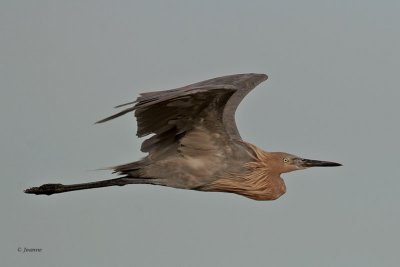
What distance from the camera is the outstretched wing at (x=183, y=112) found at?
35.3 ft

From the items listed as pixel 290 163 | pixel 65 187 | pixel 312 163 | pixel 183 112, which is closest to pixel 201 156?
pixel 183 112

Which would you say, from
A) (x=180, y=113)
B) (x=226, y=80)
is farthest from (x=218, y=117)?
(x=226, y=80)

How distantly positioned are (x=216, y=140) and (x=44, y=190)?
299cm

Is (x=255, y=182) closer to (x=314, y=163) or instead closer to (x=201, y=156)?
(x=201, y=156)

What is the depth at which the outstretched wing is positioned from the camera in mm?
10758

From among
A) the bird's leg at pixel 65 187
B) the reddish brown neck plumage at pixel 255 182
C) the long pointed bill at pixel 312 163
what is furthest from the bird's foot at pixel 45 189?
the long pointed bill at pixel 312 163

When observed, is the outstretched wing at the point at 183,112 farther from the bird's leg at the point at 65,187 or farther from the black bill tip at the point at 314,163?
the black bill tip at the point at 314,163

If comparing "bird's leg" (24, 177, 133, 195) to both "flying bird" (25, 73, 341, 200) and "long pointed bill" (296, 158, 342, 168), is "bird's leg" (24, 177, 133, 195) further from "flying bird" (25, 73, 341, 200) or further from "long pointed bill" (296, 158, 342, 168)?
"long pointed bill" (296, 158, 342, 168)

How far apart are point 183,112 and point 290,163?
92.3 inches

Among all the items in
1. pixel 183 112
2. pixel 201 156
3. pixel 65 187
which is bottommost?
pixel 65 187

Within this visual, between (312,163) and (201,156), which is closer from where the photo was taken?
(201,156)

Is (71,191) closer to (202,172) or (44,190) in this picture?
(44,190)

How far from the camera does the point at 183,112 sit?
11.8m

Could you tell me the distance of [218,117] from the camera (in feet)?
39.2
